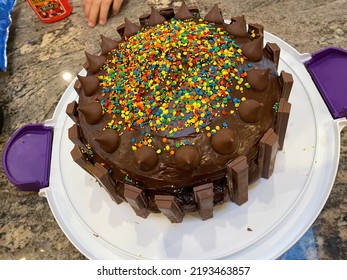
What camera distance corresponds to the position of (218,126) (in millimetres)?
1211

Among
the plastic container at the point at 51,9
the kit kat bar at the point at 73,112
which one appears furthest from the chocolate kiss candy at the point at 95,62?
the plastic container at the point at 51,9

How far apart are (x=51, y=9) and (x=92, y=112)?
1248 millimetres

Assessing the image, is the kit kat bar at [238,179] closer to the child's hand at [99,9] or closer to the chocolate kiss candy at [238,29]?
the chocolate kiss candy at [238,29]

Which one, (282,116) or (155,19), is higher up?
(155,19)

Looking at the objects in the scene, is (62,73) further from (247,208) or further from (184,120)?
(247,208)

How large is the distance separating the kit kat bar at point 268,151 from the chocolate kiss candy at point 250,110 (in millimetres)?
69

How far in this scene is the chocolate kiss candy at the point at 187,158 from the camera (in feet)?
3.79

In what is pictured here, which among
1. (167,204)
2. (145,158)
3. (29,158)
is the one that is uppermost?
(145,158)

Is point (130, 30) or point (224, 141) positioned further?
point (130, 30)

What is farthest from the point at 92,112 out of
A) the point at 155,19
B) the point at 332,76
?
the point at 332,76

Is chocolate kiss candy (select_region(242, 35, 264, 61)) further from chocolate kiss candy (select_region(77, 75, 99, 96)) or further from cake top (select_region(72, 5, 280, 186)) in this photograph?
chocolate kiss candy (select_region(77, 75, 99, 96))

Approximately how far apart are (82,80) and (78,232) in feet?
1.86

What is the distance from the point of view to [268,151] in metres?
1.24

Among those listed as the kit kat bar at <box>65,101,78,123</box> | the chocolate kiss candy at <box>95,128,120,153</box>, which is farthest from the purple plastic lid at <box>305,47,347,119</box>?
the kit kat bar at <box>65,101,78,123</box>
